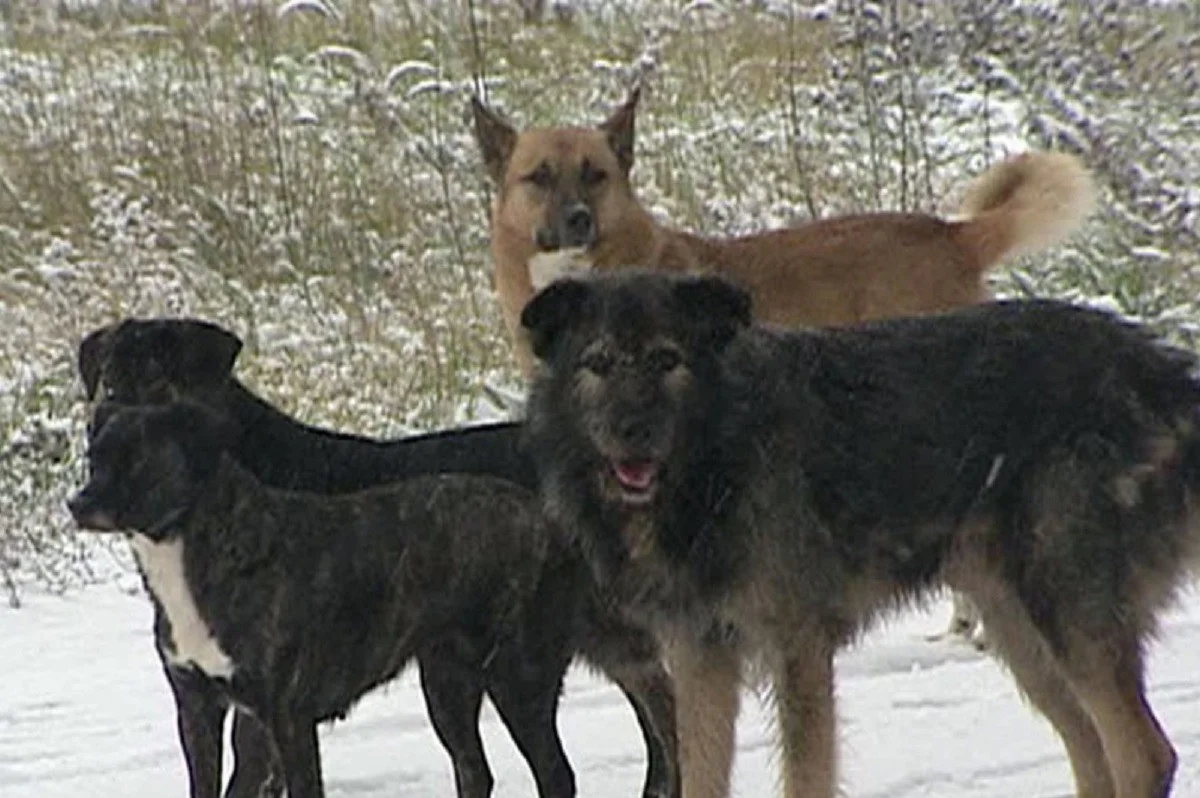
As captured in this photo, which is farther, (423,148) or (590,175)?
(423,148)

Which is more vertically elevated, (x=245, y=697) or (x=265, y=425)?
(x=265, y=425)

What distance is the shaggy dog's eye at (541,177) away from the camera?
820cm

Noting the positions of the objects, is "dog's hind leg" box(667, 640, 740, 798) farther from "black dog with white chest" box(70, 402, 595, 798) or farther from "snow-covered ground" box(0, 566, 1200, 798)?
"black dog with white chest" box(70, 402, 595, 798)

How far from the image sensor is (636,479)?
17.2 feet

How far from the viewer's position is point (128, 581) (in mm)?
8281

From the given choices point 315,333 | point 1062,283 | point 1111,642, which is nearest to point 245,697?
point 1111,642

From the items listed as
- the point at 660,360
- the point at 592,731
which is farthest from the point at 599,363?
the point at 592,731

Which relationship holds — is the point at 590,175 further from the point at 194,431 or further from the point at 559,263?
the point at 194,431

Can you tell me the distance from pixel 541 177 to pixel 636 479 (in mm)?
3118

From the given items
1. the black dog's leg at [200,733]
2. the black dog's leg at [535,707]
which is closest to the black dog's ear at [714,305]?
the black dog's leg at [535,707]

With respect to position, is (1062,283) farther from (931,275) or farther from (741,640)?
(741,640)

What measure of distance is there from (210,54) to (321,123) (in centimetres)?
131

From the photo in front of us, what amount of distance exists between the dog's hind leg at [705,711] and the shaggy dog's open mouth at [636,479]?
0.42 metres

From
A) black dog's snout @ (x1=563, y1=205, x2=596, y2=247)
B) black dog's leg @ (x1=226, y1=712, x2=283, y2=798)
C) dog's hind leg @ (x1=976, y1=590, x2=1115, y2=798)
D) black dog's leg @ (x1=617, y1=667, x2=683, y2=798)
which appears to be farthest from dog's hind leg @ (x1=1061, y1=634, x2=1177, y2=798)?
black dog's snout @ (x1=563, y1=205, x2=596, y2=247)
